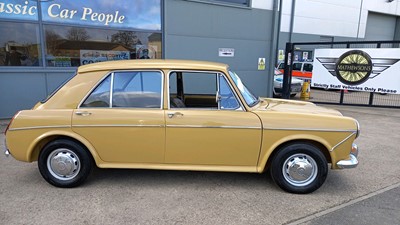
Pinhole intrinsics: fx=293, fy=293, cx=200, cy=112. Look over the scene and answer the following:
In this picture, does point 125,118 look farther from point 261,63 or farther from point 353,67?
point 353,67

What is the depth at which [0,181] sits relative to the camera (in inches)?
158

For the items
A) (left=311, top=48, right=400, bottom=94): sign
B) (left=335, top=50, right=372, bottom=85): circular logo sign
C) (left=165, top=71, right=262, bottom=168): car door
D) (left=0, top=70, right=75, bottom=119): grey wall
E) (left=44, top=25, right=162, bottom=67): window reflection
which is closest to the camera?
(left=165, top=71, right=262, bottom=168): car door

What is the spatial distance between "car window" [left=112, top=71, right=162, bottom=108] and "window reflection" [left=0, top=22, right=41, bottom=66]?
4979mm

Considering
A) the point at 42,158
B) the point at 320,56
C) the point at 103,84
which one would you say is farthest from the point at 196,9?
the point at 42,158

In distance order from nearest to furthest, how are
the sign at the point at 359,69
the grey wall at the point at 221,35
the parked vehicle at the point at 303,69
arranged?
the grey wall at the point at 221,35, the sign at the point at 359,69, the parked vehicle at the point at 303,69

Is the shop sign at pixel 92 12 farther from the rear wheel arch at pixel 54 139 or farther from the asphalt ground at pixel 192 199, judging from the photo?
the rear wheel arch at pixel 54 139

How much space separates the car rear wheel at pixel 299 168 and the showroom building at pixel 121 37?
20.6 ft

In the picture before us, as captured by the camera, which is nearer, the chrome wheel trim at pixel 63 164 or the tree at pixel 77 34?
the chrome wheel trim at pixel 63 164

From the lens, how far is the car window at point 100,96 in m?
3.77

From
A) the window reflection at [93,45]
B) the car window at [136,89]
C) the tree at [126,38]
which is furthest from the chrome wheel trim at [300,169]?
the tree at [126,38]

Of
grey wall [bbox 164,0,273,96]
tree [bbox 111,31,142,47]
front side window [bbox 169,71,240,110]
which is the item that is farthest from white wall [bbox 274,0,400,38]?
front side window [bbox 169,71,240,110]

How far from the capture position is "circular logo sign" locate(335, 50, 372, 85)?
9523 mm

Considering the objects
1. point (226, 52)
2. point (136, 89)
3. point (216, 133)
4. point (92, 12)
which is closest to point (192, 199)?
point (216, 133)

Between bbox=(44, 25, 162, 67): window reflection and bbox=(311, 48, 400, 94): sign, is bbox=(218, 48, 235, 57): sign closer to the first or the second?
bbox=(44, 25, 162, 67): window reflection
